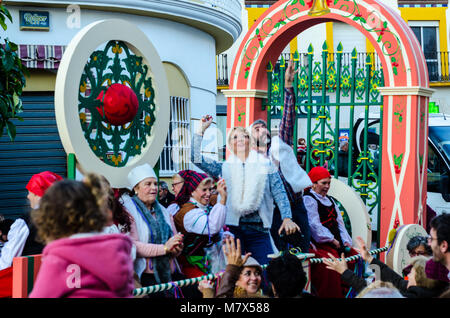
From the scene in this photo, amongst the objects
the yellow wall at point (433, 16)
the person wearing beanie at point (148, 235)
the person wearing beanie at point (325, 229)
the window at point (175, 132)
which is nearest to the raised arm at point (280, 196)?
the person wearing beanie at point (325, 229)

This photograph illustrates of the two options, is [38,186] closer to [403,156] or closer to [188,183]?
[188,183]

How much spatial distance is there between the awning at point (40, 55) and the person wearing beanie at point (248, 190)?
19.6 feet

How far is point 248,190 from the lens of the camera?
5129 millimetres

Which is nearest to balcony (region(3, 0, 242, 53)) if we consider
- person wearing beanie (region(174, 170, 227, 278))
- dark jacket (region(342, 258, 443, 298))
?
person wearing beanie (region(174, 170, 227, 278))

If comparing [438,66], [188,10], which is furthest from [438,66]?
[188,10]

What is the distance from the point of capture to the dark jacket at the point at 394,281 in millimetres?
3625

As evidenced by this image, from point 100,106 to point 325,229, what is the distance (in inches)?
112

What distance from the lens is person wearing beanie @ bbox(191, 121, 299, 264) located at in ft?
16.8

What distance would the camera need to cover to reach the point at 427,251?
5871mm

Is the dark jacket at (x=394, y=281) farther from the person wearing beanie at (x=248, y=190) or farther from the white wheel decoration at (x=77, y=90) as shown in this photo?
the white wheel decoration at (x=77, y=90)

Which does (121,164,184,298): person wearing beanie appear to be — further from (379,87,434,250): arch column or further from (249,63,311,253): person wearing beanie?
(379,87,434,250): arch column

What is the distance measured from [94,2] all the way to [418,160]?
5.96m
